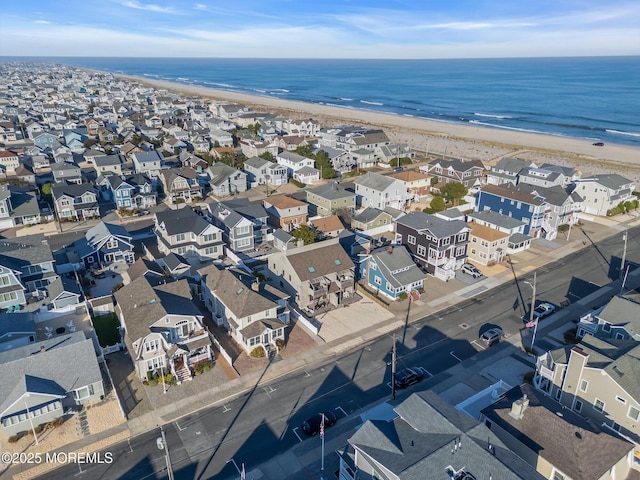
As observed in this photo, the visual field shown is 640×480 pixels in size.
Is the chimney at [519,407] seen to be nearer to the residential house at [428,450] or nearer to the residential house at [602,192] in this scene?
the residential house at [428,450]

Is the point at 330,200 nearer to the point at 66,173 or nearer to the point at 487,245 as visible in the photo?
the point at 487,245

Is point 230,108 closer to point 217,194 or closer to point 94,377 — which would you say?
point 217,194

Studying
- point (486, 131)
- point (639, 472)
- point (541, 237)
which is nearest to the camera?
point (639, 472)

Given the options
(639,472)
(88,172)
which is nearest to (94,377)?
(639,472)

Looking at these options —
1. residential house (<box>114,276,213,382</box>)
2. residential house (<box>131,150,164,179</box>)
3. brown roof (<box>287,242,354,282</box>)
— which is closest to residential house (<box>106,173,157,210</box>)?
residential house (<box>131,150,164,179</box>)

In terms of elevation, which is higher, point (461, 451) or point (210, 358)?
point (461, 451)

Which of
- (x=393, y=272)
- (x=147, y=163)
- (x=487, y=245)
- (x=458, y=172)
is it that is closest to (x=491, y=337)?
(x=393, y=272)

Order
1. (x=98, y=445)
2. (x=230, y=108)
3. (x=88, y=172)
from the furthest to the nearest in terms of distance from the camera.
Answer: (x=230, y=108)
(x=88, y=172)
(x=98, y=445)
